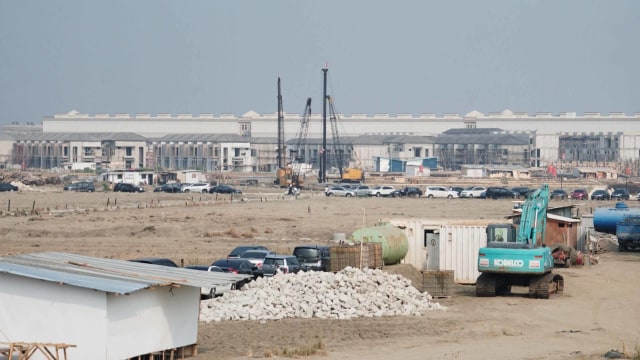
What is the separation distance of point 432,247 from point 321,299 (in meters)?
8.74

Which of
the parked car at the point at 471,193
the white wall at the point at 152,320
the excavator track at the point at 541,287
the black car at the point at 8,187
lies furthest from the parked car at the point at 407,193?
the white wall at the point at 152,320

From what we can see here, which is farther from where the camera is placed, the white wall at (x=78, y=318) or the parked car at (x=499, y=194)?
the parked car at (x=499, y=194)

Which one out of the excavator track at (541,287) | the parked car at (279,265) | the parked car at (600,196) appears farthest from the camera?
the parked car at (600,196)

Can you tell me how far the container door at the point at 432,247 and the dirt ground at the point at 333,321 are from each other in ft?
4.80

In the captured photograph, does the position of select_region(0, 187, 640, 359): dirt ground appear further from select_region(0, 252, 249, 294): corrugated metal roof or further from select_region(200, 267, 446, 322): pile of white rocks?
select_region(0, 252, 249, 294): corrugated metal roof

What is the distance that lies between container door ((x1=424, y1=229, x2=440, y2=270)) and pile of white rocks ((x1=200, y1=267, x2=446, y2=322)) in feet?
19.8

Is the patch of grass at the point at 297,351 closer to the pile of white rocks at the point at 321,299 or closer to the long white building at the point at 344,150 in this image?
the pile of white rocks at the point at 321,299

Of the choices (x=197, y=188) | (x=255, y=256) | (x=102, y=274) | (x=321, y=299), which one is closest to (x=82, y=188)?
(x=197, y=188)

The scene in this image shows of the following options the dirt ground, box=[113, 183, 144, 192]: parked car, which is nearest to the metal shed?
the dirt ground

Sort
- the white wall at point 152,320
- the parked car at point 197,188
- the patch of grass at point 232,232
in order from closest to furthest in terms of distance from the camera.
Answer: the white wall at point 152,320 → the patch of grass at point 232,232 → the parked car at point 197,188

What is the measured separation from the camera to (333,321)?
26.0 meters

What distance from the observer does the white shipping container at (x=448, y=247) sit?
34.5m

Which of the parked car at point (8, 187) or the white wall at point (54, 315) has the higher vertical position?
the white wall at point (54, 315)

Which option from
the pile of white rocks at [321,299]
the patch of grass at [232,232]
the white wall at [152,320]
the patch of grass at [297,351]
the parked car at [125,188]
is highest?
the white wall at [152,320]
